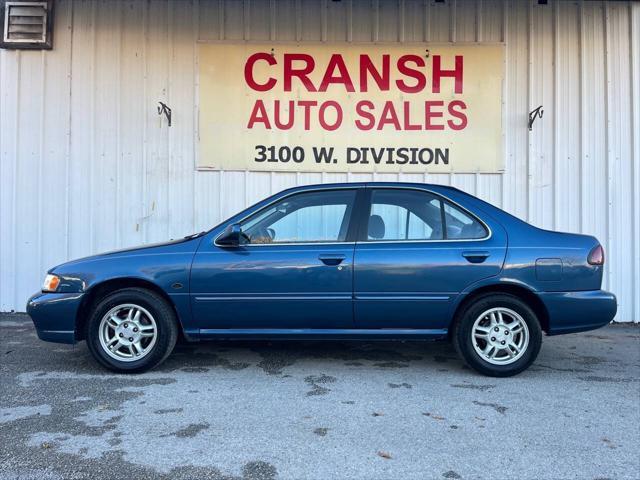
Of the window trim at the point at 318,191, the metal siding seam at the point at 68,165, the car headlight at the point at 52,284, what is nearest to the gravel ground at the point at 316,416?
the car headlight at the point at 52,284

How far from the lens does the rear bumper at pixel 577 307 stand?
4.64 m

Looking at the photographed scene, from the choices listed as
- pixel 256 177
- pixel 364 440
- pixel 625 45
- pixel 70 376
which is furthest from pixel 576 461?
pixel 625 45

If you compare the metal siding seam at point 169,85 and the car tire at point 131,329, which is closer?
the car tire at point 131,329

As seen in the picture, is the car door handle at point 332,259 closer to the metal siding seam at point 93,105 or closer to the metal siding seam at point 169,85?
the metal siding seam at point 169,85

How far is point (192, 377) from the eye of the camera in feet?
15.7

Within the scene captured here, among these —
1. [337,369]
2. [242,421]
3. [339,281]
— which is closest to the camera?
[242,421]

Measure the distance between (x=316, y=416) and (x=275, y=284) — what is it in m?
1.22

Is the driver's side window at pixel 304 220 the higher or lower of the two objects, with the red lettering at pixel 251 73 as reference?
lower

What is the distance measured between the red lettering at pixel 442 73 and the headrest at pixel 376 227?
3.49 metres

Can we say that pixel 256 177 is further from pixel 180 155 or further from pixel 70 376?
pixel 70 376

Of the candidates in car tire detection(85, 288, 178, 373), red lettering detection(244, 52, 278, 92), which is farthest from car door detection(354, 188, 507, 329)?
red lettering detection(244, 52, 278, 92)

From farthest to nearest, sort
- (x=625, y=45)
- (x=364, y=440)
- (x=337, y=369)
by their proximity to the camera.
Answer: (x=625, y=45), (x=337, y=369), (x=364, y=440)

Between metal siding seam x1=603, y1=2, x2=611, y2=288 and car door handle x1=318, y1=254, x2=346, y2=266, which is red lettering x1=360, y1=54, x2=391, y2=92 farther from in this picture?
car door handle x1=318, y1=254, x2=346, y2=266

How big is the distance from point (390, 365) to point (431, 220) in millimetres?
1430
